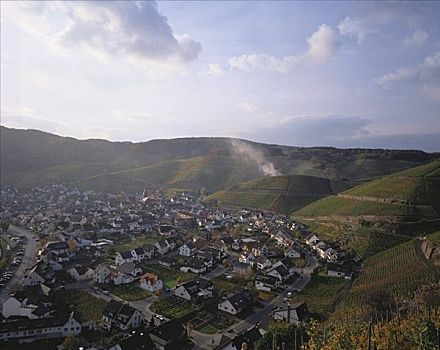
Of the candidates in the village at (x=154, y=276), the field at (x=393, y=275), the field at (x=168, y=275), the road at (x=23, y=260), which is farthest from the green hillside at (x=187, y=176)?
the field at (x=393, y=275)

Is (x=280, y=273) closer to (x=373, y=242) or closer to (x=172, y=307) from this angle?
(x=172, y=307)

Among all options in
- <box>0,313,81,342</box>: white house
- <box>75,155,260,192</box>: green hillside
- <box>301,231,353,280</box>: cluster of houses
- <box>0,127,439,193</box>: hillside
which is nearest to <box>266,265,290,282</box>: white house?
<box>301,231,353,280</box>: cluster of houses

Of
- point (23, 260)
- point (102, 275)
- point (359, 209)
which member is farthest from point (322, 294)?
point (23, 260)

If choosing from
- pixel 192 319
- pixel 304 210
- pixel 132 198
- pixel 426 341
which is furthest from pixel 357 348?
pixel 132 198

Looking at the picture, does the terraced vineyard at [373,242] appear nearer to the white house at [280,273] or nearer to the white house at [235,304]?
the white house at [280,273]

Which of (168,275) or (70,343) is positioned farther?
(168,275)
